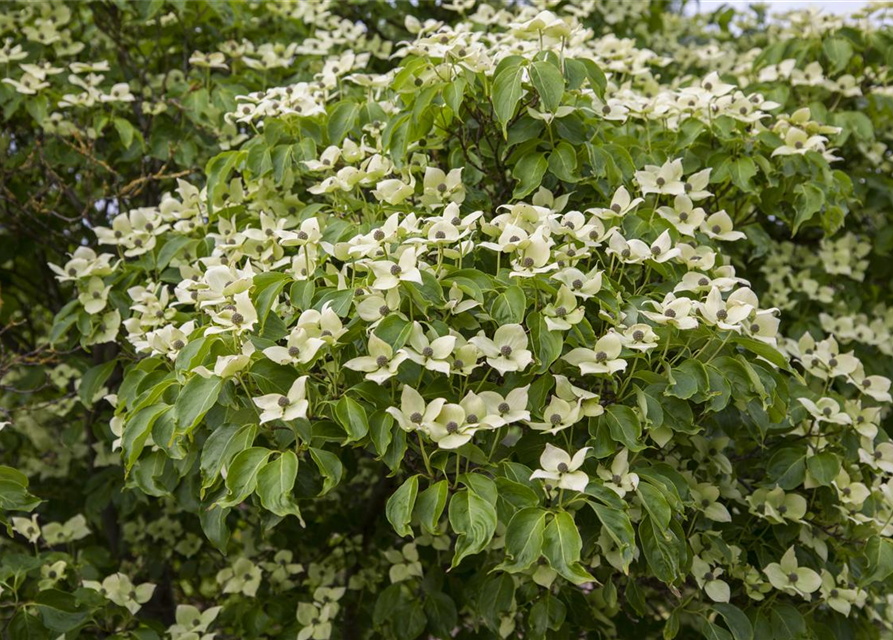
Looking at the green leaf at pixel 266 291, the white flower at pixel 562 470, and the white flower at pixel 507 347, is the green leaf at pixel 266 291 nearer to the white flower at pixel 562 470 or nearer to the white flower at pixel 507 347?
the white flower at pixel 507 347

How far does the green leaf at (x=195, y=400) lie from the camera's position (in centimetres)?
176

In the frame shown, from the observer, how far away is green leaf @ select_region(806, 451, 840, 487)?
2186mm

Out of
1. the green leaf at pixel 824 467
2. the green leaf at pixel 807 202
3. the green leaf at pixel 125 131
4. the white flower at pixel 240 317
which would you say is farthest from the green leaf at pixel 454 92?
the green leaf at pixel 125 131

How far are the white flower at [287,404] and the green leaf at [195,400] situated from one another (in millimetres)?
89

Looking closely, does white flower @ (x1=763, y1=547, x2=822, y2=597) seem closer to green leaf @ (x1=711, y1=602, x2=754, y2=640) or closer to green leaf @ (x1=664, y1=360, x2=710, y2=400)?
green leaf @ (x1=711, y1=602, x2=754, y2=640)

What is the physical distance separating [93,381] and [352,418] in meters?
1.22

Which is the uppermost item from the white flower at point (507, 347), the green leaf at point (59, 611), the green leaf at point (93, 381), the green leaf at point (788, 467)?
the white flower at point (507, 347)

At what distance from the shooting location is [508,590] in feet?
7.07

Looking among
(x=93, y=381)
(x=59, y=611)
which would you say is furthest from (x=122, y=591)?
(x=93, y=381)

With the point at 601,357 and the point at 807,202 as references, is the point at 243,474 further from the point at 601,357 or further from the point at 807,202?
the point at 807,202

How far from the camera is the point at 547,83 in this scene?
2.09 metres

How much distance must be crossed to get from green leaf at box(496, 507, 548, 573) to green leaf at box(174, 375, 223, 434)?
0.60 m

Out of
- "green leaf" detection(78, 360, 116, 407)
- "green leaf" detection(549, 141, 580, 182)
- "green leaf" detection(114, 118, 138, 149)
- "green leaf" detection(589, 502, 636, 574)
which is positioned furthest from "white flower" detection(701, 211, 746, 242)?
"green leaf" detection(114, 118, 138, 149)

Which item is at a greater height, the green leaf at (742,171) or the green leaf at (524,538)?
the green leaf at (742,171)
